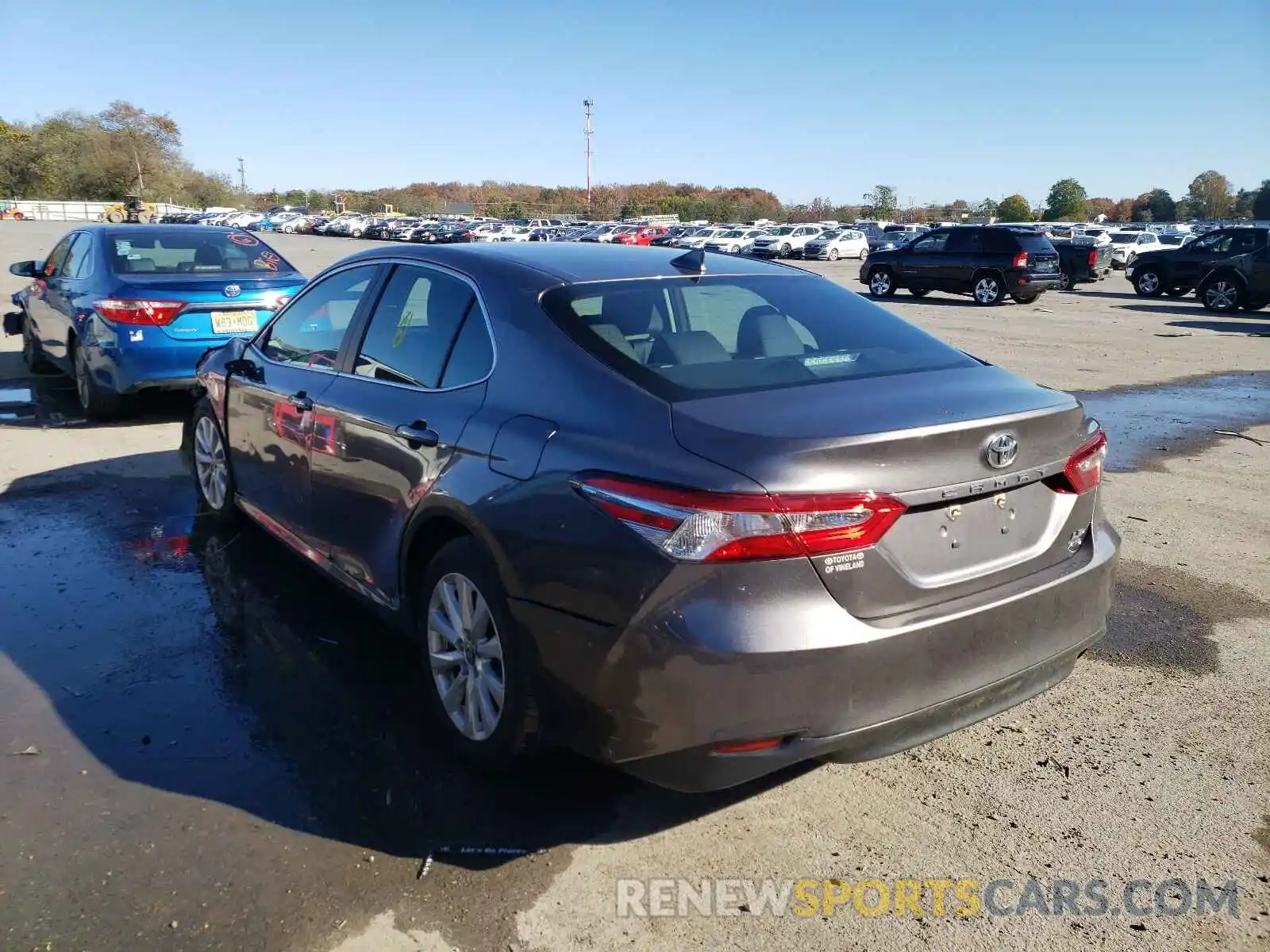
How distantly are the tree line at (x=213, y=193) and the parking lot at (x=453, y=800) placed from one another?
9161 centimetres

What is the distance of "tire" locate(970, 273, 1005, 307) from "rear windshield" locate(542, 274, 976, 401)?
20.1 meters

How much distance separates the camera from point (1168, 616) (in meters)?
4.69

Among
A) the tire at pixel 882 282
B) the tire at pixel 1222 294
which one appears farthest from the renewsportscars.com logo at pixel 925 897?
the tire at pixel 882 282

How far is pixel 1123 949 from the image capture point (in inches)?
101

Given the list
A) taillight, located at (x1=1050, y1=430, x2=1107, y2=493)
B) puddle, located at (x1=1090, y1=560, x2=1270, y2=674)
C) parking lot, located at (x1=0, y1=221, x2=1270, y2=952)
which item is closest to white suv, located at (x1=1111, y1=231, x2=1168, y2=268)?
puddle, located at (x1=1090, y1=560, x2=1270, y2=674)

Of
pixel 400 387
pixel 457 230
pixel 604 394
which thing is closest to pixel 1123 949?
pixel 604 394

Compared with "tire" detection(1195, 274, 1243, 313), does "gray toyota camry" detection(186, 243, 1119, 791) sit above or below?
above

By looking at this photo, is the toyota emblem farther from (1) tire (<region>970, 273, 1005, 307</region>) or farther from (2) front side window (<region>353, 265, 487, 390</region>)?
(1) tire (<region>970, 273, 1005, 307</region>)

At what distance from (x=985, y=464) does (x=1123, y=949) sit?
4.16 feet

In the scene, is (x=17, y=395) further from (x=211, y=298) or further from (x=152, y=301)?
(x=211, y=298)

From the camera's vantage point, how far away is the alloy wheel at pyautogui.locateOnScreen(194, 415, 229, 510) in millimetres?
5688

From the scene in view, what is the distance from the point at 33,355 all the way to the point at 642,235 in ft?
147

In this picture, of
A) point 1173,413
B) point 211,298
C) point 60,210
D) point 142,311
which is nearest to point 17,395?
point 142,311

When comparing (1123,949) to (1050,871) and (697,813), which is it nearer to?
(1050,871)
